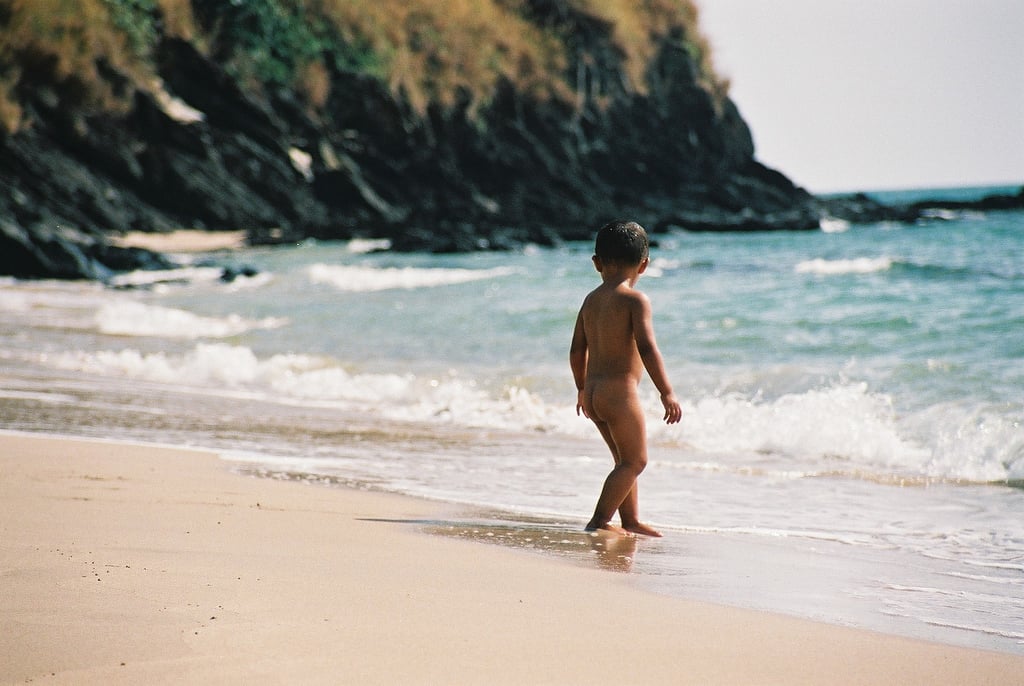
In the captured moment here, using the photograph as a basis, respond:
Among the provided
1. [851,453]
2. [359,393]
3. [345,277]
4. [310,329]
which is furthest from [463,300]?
[851,453]

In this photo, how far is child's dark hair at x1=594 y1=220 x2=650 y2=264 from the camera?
446 cm

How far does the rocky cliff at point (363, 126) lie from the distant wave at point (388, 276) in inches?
170

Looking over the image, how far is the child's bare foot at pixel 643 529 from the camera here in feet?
14.1

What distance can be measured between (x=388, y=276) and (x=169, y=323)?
10.5 m

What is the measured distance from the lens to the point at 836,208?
58375mm

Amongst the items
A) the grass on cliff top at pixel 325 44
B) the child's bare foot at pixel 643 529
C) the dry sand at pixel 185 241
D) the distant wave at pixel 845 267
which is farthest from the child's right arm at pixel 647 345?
the grass on cliff top at pixel 325 44

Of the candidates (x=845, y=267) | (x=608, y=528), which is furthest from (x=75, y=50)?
(x=608, y=528)

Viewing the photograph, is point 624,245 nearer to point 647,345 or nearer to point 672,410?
point 647,345

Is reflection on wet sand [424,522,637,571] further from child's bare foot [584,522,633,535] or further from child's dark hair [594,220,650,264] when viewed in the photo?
child's dark hair [594,220,650,264]

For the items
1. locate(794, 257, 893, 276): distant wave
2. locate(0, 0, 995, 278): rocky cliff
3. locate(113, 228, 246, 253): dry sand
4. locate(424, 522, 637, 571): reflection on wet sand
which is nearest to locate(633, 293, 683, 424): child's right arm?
locate(424, 522, 637, 571): reflection on wet sand

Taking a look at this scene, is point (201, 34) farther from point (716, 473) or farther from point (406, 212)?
point (716, 473)

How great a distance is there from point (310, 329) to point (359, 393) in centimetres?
466

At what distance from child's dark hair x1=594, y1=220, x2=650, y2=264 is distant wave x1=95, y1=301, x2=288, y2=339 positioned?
960 cm

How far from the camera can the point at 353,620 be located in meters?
2.65
